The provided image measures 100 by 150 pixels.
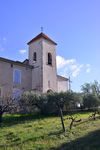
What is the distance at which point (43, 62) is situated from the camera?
4172cm

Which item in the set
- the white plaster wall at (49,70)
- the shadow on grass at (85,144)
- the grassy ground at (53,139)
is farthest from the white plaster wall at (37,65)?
the shadow on grass at (85,144)

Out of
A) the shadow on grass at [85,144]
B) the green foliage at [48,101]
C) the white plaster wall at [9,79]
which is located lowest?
the shadow on grass at [85,144]

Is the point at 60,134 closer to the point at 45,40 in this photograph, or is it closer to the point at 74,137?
the point at 74,137

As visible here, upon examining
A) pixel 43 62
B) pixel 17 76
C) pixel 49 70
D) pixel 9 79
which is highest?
pixel 43 62

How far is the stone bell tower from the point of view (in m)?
40.9

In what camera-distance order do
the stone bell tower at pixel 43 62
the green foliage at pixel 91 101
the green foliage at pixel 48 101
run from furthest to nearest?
1. the stone bell tower at pixel 43 62
2. the green foliage at pixel 91 101
3. the green foliage at pixel 48 101

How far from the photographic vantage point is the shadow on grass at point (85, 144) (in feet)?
42.3

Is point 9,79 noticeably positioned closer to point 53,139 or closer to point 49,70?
point 49,70

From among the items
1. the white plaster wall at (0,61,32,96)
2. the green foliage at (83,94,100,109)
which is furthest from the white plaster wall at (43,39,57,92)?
the green foliage at (83,94,100,109)

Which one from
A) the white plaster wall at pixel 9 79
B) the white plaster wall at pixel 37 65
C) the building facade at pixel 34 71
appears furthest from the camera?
the white plaster wall at pixel 37 65

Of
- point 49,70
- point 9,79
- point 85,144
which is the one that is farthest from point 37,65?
point 85,144

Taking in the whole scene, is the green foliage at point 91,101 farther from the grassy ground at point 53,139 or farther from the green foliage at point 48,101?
the grassy ground at point 53,139

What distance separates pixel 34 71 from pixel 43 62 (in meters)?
1.87

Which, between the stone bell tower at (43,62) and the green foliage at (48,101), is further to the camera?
the stone bell tower at (43,62)
